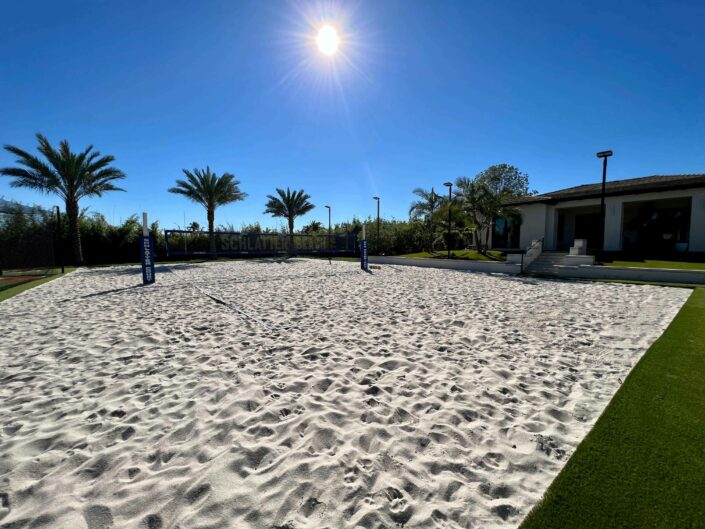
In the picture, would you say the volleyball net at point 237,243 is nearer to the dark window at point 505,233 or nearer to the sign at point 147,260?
the dark window at point 505,233

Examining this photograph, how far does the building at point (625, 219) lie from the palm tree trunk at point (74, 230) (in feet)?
95.0

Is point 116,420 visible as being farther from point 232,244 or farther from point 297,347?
point 232,244

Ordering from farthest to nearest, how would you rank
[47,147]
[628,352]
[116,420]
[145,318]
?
[47,147] < [145,318] < [628,352] < [116,420]

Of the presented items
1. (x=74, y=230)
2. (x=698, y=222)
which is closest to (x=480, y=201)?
(x=698, y=222)

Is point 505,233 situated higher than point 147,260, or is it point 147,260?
point 505,233

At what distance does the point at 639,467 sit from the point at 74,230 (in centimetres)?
2870

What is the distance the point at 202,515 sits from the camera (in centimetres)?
193

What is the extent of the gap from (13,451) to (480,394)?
4.05 metres

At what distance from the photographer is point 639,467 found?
2.23m

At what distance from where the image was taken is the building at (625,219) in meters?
17.1

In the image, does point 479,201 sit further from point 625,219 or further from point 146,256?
point 146,256

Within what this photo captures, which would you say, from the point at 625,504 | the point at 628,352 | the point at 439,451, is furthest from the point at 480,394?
the point at 628,352

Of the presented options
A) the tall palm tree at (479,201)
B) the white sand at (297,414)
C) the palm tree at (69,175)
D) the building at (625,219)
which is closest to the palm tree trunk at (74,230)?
the palm tree at (69,175)

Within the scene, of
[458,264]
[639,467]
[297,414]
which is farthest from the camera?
[458,264]
